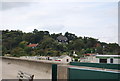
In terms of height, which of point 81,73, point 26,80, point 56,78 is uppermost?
point 81,73

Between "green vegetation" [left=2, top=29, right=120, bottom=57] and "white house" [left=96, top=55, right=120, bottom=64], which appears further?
"green vegetation" [left=2, top=29, right=120, bottom=57]

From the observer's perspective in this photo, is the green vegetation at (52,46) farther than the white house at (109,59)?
Yes

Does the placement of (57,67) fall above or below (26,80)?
above

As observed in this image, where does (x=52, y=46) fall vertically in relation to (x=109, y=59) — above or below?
below

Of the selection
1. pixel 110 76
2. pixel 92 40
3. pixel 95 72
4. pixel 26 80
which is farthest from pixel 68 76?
pixel 92 40

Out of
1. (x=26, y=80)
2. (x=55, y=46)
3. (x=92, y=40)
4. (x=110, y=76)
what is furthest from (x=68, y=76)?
(x=92, y=40)

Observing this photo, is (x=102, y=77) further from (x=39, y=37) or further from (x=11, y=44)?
(x=39, y=37)

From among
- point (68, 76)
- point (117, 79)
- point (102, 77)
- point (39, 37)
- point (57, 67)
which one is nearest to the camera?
point (117, 79)

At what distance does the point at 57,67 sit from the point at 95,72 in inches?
115

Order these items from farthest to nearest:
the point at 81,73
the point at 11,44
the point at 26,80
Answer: the point at 11,44 < the point at 26,80 < the point at 81,73

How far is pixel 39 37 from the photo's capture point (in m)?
81.9

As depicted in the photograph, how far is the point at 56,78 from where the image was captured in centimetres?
1003

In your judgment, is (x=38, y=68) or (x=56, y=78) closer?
(x=56, y=78)

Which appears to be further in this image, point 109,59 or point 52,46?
point 52,46
